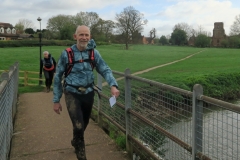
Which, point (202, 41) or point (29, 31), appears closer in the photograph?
point (202, 41)

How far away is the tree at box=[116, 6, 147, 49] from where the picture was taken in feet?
245

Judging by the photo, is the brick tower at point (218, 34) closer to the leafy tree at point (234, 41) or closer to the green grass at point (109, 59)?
the leafy tree at point (234, 41)

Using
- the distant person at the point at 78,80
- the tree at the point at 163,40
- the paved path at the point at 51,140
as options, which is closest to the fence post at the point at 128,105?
the paved path at the point at 51,140

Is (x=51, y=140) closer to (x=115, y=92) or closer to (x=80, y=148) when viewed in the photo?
(x=80, y=148)

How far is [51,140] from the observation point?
6773 mm

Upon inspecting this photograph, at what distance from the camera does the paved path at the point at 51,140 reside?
5859mm

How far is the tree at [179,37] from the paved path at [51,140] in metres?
104

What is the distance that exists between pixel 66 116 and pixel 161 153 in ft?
14.2

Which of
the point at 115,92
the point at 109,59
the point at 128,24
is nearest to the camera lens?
the point at 115,92

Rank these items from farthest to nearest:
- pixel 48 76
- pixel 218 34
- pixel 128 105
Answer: pixel 218 34
pixel 48 76
pixel 128 105

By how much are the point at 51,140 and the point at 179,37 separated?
107m

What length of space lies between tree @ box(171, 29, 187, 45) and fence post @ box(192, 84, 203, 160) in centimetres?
10846

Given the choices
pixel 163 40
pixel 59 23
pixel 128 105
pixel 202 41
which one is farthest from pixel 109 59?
pixel 163 40

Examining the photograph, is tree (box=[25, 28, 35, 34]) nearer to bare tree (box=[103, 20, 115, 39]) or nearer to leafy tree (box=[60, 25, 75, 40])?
bare tree (box=[103, 20, 115, 39])
